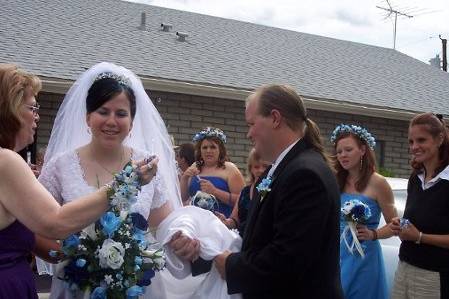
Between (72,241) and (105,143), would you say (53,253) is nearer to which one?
(72,241)

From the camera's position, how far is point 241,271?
3.06 meters

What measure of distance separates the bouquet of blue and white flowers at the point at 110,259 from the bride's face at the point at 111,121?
621 mm

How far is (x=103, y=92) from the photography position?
374cm

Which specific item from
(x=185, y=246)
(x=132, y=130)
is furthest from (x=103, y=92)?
(x=185, y=246)

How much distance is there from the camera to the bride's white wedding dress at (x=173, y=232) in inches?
134

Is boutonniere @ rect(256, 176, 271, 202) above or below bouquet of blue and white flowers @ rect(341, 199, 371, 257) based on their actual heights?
above

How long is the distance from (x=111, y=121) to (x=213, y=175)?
147 inches

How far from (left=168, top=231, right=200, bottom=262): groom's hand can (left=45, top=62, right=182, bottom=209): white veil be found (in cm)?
62

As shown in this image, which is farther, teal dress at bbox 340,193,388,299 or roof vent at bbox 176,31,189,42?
roof vent at bbox 176,31,189,42

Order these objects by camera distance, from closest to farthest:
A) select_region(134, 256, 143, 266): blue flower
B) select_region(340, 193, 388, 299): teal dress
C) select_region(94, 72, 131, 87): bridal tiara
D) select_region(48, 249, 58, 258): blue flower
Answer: select_region(134, 256, 143, 266): blue flower → select_region(48, 249, 58, 258): blue flower → select_region(94, 72, 131, 87): bridal tiara → select_region(340, 193, 388, 299): teal dress

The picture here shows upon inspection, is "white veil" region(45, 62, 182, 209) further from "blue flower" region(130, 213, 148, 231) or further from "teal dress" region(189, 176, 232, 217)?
"teal dress" region(189, 176, 232, 217)

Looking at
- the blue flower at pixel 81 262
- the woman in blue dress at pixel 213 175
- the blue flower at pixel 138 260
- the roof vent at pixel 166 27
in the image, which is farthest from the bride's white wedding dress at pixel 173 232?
the roof vent at pixel 166 27

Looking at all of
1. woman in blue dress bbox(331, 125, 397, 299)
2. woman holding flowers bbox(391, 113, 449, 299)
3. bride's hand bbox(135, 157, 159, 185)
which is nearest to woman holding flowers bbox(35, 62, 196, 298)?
bride's hand bbox(135, 157, 159, 185)

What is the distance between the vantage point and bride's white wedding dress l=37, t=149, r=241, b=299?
11.2 feet
